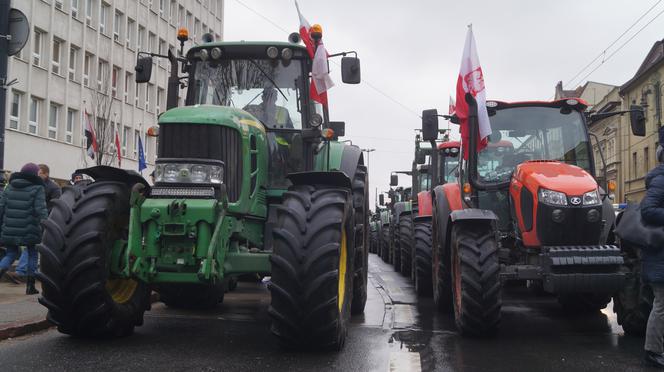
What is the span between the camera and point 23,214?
986 centimetres

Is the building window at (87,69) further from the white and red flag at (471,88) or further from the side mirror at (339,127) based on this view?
the white and red flag at (471,88)

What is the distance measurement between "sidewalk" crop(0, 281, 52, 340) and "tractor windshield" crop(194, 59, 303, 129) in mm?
2801

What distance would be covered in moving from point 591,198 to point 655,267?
1369 mm

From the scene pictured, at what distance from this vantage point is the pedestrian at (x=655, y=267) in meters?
5.67

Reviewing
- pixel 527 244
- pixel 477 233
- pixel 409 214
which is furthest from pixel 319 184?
pixel 409 214

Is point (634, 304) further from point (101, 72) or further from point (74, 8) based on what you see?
point (101, 72)

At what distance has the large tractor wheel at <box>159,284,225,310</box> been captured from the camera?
8.33 meters

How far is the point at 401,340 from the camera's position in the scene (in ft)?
22.7

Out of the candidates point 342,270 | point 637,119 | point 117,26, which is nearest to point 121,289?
point 342,270

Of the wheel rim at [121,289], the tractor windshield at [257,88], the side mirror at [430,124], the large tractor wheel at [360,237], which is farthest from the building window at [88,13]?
the wheel rim at [121,289]

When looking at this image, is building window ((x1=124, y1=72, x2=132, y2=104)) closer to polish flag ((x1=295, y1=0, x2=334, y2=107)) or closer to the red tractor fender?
the red tractor fender

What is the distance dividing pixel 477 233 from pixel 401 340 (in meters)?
1.30

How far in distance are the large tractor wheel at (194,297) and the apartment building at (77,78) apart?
75.5 feet

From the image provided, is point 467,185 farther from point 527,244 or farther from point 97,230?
point 97,230
